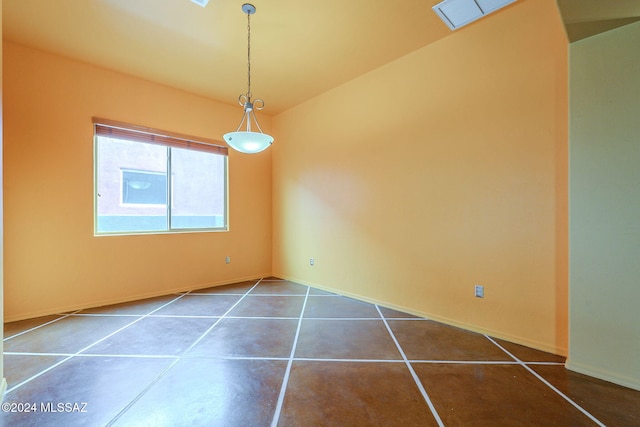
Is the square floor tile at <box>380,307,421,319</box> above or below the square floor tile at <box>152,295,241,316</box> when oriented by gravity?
above

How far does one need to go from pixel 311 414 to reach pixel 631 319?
6.73 feet

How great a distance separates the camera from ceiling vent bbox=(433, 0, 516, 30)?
87.6 inches

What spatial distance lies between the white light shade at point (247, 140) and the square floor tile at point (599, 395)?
262 cm

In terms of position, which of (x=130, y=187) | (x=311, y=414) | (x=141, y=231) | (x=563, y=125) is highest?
(x=563, y=125)

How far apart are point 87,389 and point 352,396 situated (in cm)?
164

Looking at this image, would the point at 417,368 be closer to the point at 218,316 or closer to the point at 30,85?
the point at 218,316

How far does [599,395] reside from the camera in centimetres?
162

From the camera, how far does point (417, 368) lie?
6.35ft

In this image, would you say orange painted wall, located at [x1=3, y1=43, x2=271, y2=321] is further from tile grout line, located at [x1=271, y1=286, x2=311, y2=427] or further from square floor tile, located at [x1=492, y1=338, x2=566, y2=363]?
square floor tile, located at [x1=492, y1=338, x2=566, y2=363]

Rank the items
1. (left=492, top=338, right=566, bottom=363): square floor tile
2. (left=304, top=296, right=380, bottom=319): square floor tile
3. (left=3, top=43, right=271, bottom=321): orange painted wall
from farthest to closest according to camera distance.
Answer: (left=304, top=296, right=380, bottom=319): square floor tile, (left=3, top=43, right=271, bottom=321): orange painted wall, (left=492, top=338, right=566, bottom=363): square floor tile

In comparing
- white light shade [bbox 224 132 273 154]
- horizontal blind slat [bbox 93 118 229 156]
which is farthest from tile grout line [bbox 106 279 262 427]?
horizontal blind slat [bbox 93 118 229 156]

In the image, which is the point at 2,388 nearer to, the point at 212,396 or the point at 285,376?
the point at 212,396

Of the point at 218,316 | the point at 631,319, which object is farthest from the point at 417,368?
the point at 218,316

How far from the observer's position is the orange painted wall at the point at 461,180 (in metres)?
2.16
